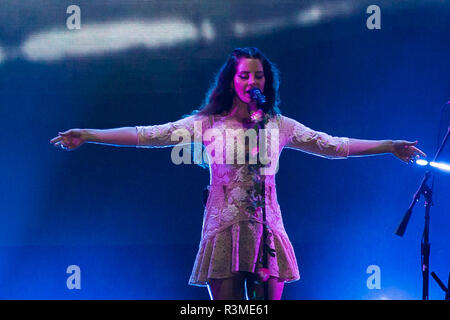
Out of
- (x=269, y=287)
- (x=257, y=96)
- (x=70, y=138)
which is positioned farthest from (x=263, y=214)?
(x=70, y=138)

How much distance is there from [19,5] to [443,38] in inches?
114

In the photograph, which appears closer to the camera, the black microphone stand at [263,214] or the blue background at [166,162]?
the black microphone stand at [263,214]

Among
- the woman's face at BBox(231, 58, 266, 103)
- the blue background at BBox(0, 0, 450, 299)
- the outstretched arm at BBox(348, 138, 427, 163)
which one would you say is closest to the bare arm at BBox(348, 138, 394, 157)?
the outstretched arm at BBox(348, 138, 427, 163)

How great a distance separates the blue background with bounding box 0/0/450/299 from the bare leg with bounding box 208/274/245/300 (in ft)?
5.12

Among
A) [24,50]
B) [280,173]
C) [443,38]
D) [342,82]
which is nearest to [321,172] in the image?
[280,173]

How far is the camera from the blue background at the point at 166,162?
3975mm

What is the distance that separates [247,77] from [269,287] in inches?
35.2

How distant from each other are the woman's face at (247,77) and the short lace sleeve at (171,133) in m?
0.22

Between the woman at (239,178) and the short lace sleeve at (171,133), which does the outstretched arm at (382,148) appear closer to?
the woman at (239,178)

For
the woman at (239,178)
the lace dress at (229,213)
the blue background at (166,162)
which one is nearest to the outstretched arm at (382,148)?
the woman at (239,178)

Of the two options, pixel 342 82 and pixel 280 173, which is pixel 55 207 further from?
pixel 342 82

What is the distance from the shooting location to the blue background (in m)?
3.97

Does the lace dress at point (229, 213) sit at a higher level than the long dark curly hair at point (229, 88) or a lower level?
lower
